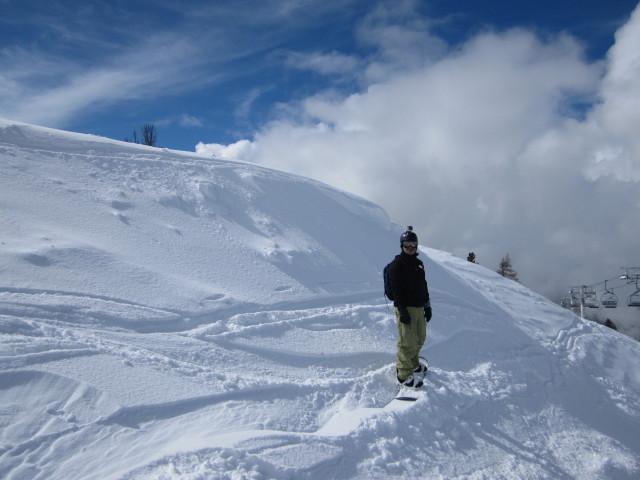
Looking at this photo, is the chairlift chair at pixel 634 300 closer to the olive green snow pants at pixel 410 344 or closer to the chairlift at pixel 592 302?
the chairlift at pixel 592 302

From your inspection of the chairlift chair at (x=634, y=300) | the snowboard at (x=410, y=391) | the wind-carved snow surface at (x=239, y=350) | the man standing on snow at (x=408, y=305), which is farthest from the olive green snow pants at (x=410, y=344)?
the chairlift chair at (x=634, y=300)

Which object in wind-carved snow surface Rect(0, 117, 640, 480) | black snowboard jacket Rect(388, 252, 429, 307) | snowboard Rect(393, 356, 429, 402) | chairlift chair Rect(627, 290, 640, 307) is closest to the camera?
wind-carved snow surface Rect(0, 117, 640, 480)

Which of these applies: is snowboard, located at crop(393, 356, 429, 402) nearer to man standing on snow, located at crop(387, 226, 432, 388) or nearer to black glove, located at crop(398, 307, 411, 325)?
man standing on snow, located at crop(387, 226, 432, 388)

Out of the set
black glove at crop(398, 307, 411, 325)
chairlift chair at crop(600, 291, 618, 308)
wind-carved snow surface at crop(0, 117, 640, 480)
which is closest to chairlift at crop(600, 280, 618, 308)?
chairlift chair at crop(600, 291, 618, 308)

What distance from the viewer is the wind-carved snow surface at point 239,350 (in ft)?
11.8

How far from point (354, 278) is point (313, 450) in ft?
13.4

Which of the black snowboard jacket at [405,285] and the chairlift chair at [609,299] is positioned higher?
the black snowboard jacket at [405,285]

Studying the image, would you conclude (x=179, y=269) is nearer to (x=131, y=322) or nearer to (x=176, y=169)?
(x=131, y=322)

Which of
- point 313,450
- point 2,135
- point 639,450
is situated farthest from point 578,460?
point 2,135

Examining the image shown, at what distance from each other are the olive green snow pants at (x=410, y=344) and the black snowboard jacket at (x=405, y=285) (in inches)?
3.9

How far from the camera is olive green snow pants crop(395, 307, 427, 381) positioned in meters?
5.13

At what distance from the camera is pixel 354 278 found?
25.1ft

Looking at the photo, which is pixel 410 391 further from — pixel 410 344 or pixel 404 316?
pixel 404 316

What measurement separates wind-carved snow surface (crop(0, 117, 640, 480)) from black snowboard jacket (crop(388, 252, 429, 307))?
93 cm
